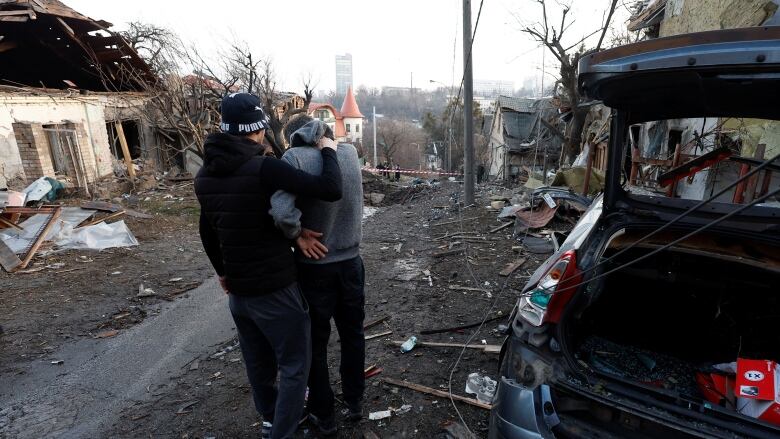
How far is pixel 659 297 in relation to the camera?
2969 mm

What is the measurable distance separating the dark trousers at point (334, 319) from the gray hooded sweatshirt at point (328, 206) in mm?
89

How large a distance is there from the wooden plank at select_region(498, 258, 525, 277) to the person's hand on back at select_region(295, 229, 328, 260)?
380 centimetres

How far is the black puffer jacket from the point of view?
2.07m

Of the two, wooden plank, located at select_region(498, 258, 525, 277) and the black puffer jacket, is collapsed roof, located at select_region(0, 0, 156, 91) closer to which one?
the black puffer jacket

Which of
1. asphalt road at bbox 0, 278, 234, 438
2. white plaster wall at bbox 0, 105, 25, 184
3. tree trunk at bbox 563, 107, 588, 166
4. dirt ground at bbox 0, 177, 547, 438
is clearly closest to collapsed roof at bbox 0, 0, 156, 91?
white plaster wall at bbox 0, 105, 25, 184

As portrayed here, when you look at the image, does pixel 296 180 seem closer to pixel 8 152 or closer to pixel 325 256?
pixel 325 256

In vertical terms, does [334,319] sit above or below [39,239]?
above

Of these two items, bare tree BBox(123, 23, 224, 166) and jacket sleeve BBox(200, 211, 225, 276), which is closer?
jacket sleeve BBox(200, 211, 225, 276)

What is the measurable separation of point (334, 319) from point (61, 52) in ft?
53.2

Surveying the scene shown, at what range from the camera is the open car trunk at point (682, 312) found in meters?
2.48

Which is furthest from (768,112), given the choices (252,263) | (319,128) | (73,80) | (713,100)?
(73,80)

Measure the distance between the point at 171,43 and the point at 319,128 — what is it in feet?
54.4

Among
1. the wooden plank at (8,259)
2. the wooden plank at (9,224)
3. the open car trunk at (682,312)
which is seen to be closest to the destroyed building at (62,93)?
the wooden plank at (9,224)

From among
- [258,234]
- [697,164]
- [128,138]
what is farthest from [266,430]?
[128,138]
